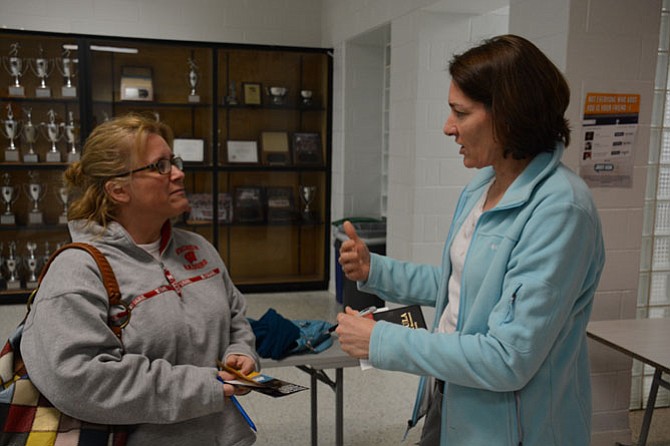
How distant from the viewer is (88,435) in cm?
138

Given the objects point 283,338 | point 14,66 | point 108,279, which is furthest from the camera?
point 14,66

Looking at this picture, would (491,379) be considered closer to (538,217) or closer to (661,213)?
(538,217)

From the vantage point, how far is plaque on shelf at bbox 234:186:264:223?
565cm

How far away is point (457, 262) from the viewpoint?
1464 mm

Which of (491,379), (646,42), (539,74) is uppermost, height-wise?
(646,42)

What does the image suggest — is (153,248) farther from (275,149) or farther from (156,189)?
(275,149)

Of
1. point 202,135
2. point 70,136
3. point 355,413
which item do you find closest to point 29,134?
point 70,136

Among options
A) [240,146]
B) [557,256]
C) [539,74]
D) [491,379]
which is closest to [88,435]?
[491,379]

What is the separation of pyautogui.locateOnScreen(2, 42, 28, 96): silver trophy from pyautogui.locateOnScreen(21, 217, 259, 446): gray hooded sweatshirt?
4114 millimetres

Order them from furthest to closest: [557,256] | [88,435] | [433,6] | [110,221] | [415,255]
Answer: [415,255]
[433,6]
[110,221]
[88,435]
[557,256]

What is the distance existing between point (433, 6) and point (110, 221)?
8.91 ft

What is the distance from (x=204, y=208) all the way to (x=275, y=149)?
84 centimetres

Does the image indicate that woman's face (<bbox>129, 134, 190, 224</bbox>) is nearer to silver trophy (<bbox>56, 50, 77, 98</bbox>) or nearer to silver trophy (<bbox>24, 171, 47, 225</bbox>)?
silver trophy (<bbox>56, 50, 77, 98</bbox>)

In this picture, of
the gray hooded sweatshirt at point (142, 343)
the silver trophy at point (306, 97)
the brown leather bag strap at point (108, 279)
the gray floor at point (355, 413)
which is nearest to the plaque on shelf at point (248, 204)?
the silver trophy at point (306, 97)
